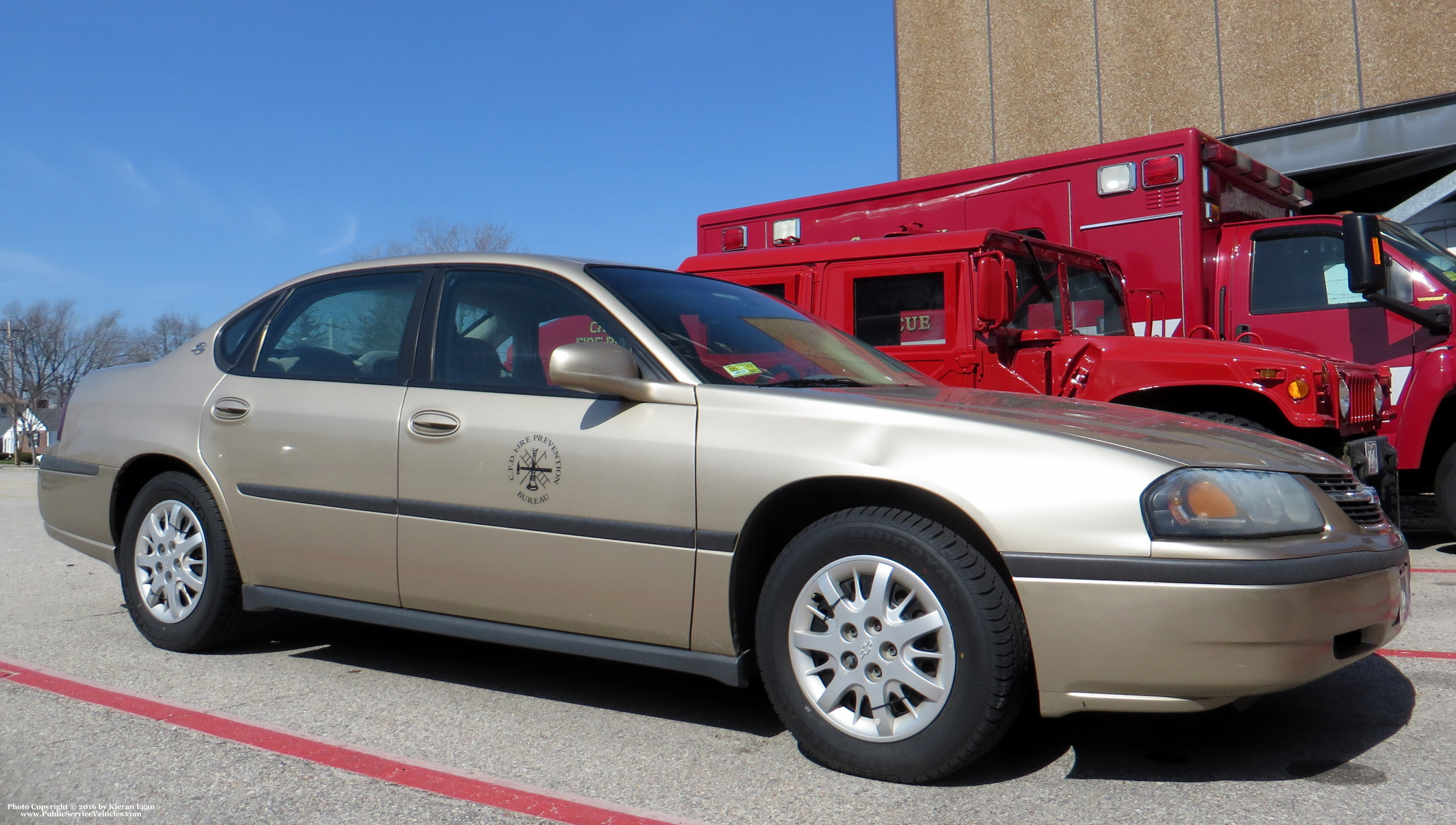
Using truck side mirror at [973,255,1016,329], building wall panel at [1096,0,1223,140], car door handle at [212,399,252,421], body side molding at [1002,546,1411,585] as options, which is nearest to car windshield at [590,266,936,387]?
body side molding at [1002,546,1411,585]

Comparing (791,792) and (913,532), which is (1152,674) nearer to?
(913,532)

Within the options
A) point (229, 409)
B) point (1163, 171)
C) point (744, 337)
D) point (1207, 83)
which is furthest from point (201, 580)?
point (1207, 83)

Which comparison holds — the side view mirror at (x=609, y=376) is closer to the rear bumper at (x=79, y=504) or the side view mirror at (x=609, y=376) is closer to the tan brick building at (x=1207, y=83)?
the rear bumper at (x=79, y=504)

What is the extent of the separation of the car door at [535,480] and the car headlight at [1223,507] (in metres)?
1.25

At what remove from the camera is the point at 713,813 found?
8.91 feet

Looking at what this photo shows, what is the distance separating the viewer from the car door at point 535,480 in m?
3.24

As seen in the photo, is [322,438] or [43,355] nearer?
[322,438]

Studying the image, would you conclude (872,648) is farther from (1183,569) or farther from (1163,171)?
(1163,171)

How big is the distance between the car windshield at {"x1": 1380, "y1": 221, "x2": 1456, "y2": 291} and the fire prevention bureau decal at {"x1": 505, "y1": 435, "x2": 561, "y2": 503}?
5.66 meters

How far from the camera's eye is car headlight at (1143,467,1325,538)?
264 cm

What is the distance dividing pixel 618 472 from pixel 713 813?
1022mm

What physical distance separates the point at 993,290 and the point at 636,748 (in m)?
3.60

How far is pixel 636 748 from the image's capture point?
3234 millimetres

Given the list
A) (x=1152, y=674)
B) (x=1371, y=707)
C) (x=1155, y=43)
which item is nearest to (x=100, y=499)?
(x=1152, y=674)
